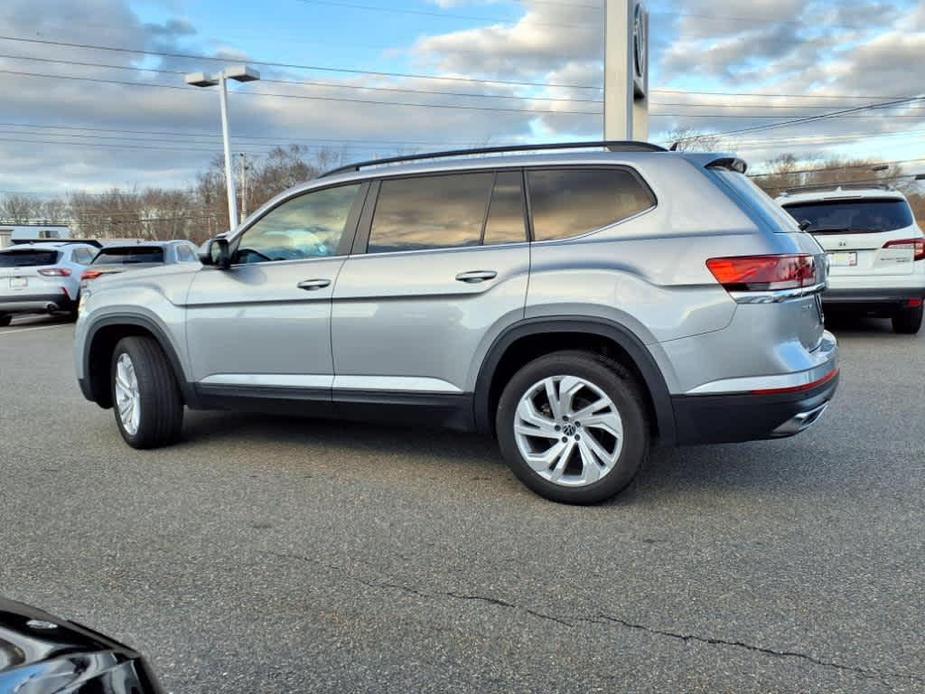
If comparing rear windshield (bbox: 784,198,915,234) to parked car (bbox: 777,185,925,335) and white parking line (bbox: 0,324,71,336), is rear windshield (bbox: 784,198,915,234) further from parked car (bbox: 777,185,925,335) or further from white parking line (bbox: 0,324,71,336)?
white parking line (bbox: 0,324,71,336)

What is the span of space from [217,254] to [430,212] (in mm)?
1422

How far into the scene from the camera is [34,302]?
1448 cm

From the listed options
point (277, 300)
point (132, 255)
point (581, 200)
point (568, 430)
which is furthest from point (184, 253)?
point (568, 430)

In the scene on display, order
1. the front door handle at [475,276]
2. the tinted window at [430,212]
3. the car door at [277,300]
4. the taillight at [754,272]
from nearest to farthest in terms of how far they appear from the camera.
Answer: the taillight at [754,272], the front door handle at [475,276], the tinted window at [430,212], the car door at [277,300]

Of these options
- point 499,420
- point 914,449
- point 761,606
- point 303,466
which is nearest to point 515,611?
point 761,606

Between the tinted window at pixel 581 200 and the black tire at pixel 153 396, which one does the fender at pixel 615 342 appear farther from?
the black tire at pixel 153 396

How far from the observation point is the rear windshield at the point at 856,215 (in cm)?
878

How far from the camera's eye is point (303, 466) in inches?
187

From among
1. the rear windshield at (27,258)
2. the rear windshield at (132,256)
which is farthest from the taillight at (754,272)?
the rear windshield at (27,258)

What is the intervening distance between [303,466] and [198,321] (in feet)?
3.82

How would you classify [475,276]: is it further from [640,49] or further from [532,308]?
[640,49]

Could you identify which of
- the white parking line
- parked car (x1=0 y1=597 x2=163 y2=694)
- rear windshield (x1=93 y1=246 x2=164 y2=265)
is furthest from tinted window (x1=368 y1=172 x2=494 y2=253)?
the white parking line

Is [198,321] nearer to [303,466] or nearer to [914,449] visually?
[303,466]

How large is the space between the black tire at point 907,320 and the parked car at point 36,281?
46.3ft
